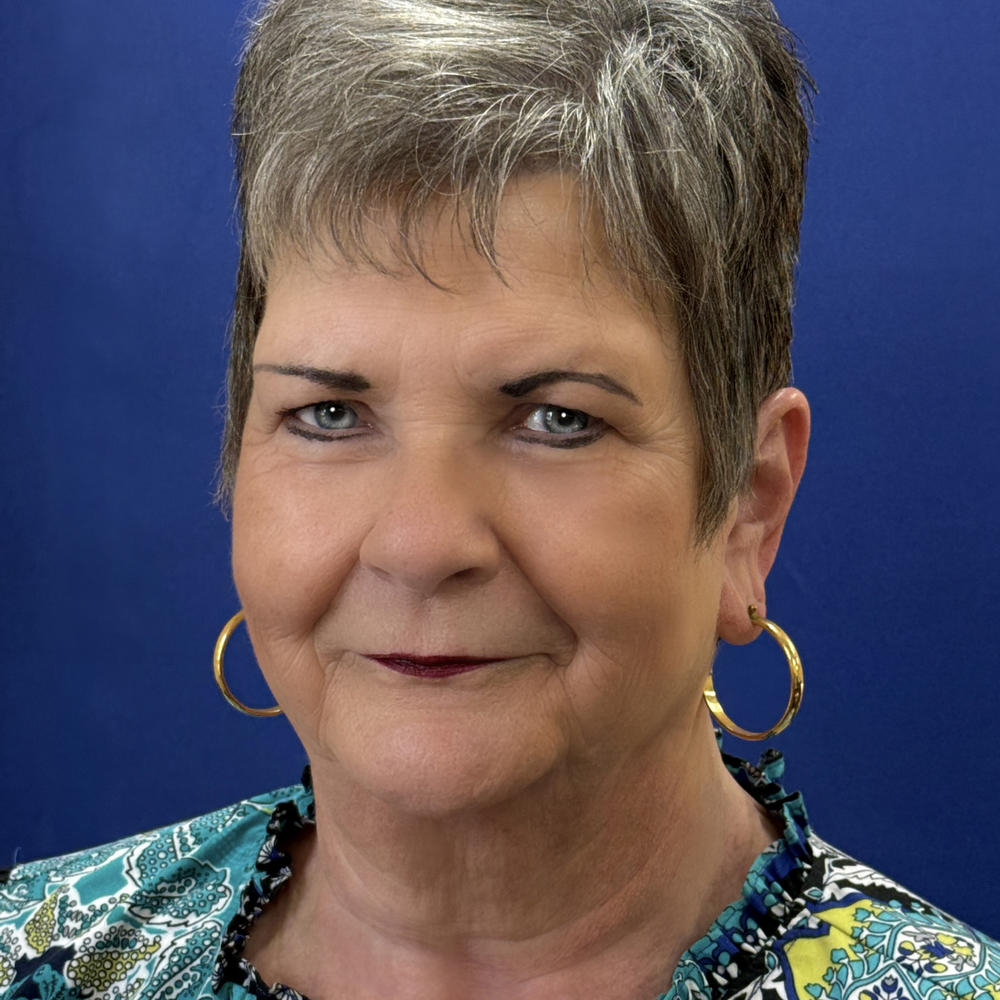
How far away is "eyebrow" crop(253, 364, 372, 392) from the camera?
3.75 ft

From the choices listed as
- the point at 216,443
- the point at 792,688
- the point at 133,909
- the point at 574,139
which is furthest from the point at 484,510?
the point at 216,443

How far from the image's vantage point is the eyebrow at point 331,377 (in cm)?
114

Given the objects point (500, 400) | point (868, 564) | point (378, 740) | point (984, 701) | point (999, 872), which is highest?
point (500, 400)

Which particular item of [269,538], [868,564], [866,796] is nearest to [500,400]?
[269,538]

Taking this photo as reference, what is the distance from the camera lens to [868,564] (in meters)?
1.97

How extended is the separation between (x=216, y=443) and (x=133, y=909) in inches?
36.4

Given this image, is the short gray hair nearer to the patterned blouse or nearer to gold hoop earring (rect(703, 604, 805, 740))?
gold hoop earring (rect(703, 604, 805, 740))

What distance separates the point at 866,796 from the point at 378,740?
1.04m

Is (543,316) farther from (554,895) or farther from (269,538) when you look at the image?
(554,895)

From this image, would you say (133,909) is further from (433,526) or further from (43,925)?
(433,526)

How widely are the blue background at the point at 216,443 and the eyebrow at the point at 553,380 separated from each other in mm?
861

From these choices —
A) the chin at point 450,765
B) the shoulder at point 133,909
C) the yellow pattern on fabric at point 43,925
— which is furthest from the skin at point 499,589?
the yellow pattern on fabric at point 43,925

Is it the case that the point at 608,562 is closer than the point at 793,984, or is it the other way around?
the point at 608,562

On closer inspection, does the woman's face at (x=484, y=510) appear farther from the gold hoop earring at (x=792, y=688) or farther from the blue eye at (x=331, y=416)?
the gold hoop earring at (x=792, y=688)
